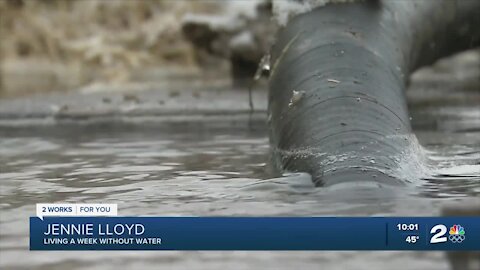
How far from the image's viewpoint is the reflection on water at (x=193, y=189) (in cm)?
219

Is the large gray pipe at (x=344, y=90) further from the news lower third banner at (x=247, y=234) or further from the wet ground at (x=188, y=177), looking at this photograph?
the news lower third banner at (x=247, y=234)

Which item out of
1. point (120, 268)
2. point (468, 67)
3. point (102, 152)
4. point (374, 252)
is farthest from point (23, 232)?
point (468, 67)

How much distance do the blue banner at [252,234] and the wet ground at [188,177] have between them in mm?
32

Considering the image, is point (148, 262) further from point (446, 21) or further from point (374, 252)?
point (446, 21)

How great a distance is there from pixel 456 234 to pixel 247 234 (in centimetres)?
51

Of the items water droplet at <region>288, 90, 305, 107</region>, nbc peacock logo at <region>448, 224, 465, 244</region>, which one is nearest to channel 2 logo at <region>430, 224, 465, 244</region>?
nbc peacock logo at <region>448, 224, 465, 244</region>

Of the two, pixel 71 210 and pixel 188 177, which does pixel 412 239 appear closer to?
pixel 71 210

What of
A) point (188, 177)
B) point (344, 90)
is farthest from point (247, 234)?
point (344, 90)

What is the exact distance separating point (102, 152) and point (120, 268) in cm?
227

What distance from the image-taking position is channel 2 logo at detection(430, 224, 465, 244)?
2.06 m

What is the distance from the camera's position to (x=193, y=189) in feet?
10.3

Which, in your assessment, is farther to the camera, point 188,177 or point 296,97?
point 296,97

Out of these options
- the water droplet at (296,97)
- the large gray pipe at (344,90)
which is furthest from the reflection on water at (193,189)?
the water droplet at (296,97)

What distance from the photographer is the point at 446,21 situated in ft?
17.5
